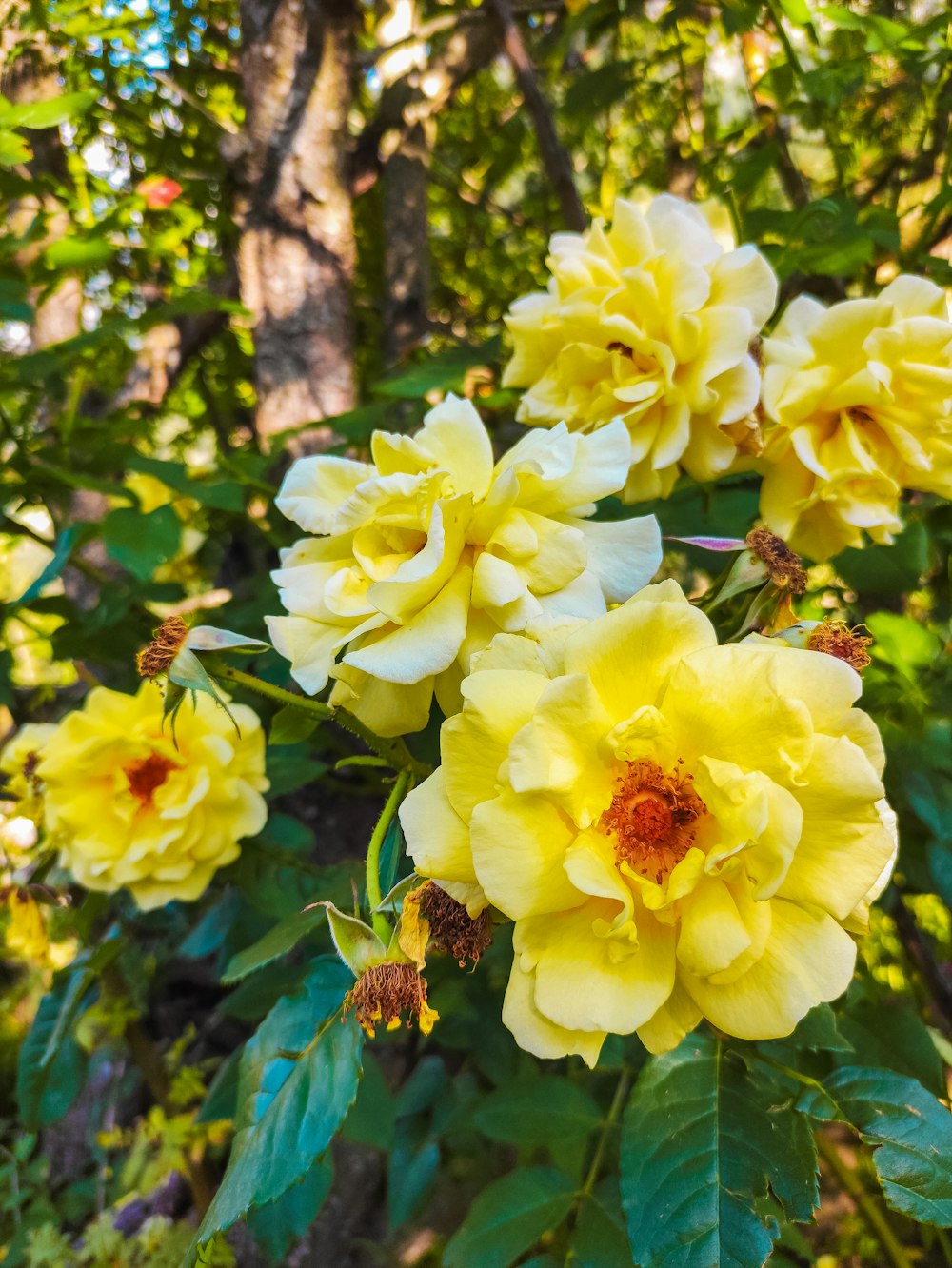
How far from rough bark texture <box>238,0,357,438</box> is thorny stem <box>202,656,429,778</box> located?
1.09 m

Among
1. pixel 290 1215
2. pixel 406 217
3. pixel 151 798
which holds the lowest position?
pixel 290 1215

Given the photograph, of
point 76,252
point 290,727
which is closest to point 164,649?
point 290,727

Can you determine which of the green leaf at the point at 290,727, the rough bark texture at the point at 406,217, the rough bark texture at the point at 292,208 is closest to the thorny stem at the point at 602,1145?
the green leaf at the point at 290,727

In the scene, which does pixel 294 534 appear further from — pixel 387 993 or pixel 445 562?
pixel 387 993

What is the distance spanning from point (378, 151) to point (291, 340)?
2.77ft

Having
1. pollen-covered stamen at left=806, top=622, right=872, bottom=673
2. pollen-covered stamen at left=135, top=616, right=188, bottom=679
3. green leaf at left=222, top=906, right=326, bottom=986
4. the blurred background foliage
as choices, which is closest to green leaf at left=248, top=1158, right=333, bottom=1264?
the blurred background foliage

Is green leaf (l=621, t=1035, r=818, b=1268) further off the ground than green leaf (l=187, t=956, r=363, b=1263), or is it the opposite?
green leaf (l=187, t=956, r=363, b=1263)

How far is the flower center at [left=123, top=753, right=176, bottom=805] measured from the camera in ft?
3.13

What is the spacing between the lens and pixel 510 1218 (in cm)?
83

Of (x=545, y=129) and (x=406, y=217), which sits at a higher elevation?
(x=545, y=129)

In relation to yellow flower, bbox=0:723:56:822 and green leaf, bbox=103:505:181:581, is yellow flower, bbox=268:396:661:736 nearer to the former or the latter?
green leaf, bbox=103:505:181:581

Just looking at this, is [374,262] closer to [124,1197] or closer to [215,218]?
[215,218]

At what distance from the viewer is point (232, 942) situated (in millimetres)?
1051

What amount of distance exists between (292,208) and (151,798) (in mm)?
1238
